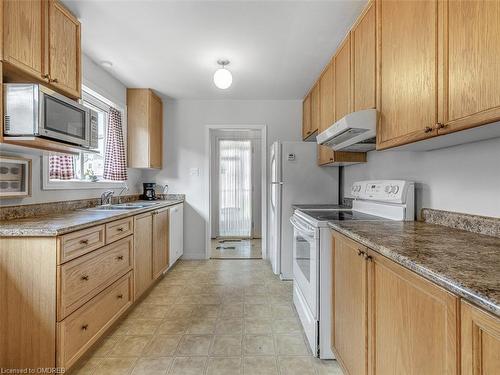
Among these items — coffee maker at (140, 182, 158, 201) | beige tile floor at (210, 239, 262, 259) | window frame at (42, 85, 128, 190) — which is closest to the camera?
window frame at (42, 85, 128, 190)

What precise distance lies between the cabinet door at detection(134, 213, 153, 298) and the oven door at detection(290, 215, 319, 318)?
4.65 feet

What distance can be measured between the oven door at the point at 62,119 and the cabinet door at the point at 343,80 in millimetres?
1944

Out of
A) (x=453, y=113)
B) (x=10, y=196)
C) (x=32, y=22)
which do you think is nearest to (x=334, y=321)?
(x=453, y=113)

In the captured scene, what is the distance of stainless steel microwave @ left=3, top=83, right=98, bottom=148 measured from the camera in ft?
4.79

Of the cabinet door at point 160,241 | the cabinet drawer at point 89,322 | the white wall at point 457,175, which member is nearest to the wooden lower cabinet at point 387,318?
the white wall at point 457,175

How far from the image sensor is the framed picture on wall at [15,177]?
171cm

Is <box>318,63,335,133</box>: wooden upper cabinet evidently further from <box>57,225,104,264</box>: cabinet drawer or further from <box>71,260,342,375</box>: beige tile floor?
<box>57,225,104,264</box>: cabinet drawer

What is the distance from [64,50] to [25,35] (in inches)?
12.5

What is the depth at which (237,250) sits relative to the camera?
4531mm

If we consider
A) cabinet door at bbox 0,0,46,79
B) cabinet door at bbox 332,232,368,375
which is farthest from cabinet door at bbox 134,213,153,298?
cabinet door at bbox 332,232,368,375

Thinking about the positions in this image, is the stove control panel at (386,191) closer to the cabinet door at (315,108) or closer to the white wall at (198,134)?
the cabinet door at (315,108)

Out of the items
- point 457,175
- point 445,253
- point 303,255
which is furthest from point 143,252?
point 457,175

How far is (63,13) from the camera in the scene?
182 cm

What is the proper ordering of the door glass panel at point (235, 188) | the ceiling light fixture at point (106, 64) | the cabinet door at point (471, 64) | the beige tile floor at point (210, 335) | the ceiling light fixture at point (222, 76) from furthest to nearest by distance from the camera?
the door glass panel at point (235, 188) → the ceiling light fixture at point (106, 64) → the ceiling light fixture at point (222, 76) → the beige tile floor at point (210, 335) → the cabinet door at point (471, 64)
